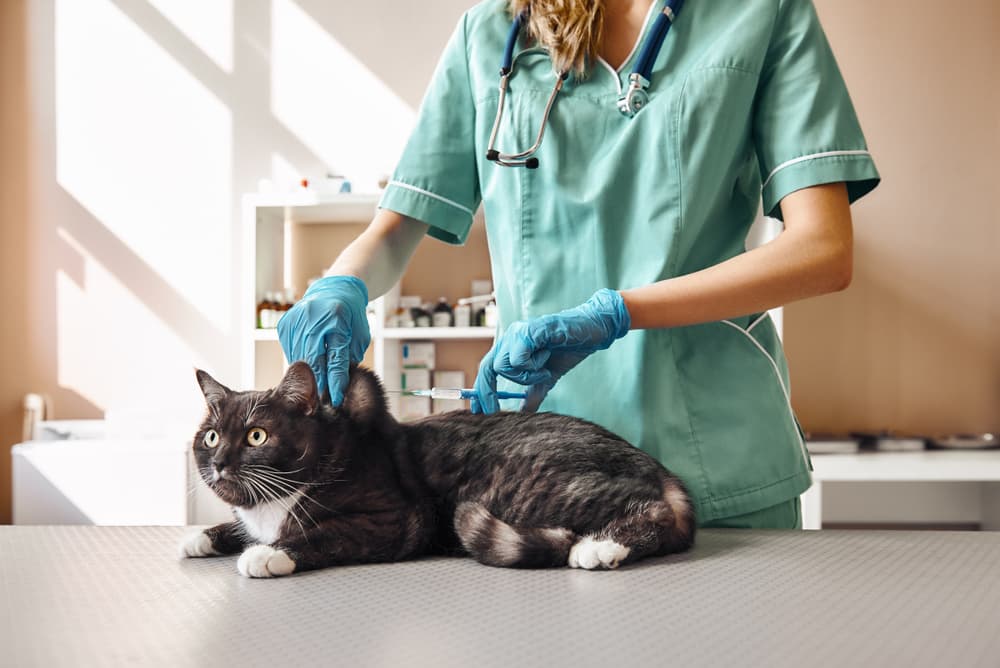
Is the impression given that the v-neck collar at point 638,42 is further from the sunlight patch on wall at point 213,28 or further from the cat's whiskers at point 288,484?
the sunlight patch on wall at point 213,28

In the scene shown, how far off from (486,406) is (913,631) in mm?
549

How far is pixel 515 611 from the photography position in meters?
0.61

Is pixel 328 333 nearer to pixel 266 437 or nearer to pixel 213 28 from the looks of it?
pixel 266 437

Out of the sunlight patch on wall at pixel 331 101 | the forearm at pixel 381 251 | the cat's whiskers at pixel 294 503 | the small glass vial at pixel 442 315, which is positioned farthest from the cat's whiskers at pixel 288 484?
the sunlight patch on wall at pixel 331 101

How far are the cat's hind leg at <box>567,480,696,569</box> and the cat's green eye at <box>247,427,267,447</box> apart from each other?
0.32 metres

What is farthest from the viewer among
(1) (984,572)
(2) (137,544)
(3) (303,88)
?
(3) (303,88)

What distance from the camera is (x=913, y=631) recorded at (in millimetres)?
560

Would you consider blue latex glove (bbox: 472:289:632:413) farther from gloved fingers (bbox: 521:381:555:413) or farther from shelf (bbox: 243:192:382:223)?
shelf (bbox: 243:192:382:223)

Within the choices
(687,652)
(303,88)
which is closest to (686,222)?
(687,652)

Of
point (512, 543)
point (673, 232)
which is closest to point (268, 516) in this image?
point (512, 543)

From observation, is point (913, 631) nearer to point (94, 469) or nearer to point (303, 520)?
point (303, 520)

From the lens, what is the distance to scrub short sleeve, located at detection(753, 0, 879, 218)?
38.9 inches

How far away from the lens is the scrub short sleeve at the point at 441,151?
3.81 feet

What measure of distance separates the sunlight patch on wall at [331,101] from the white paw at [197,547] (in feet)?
7.76
